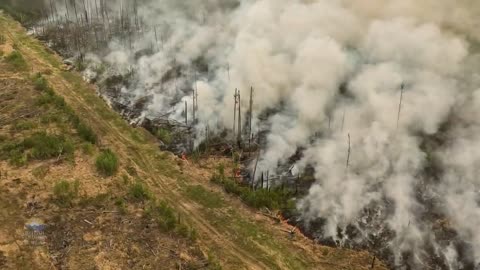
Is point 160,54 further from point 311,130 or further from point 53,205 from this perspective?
point 53,205

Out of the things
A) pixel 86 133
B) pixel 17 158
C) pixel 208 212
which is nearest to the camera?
pixel 208 212

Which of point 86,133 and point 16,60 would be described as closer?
point 86,133

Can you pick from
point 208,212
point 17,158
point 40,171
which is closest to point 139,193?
point 208,212

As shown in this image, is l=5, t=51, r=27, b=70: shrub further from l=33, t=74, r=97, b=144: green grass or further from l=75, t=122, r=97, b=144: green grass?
l=75, t=122, r=97, b=144: green grass

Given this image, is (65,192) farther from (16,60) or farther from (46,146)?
(16,60)

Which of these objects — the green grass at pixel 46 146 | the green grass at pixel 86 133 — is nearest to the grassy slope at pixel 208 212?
the green grass at pixel 86 133

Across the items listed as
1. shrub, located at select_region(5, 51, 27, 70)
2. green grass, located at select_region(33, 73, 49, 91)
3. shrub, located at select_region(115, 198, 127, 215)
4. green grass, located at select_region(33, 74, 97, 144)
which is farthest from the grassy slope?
shrub, located at select_region(5, 51, 27, 70)

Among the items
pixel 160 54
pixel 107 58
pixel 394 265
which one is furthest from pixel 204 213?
pixel 107 58
